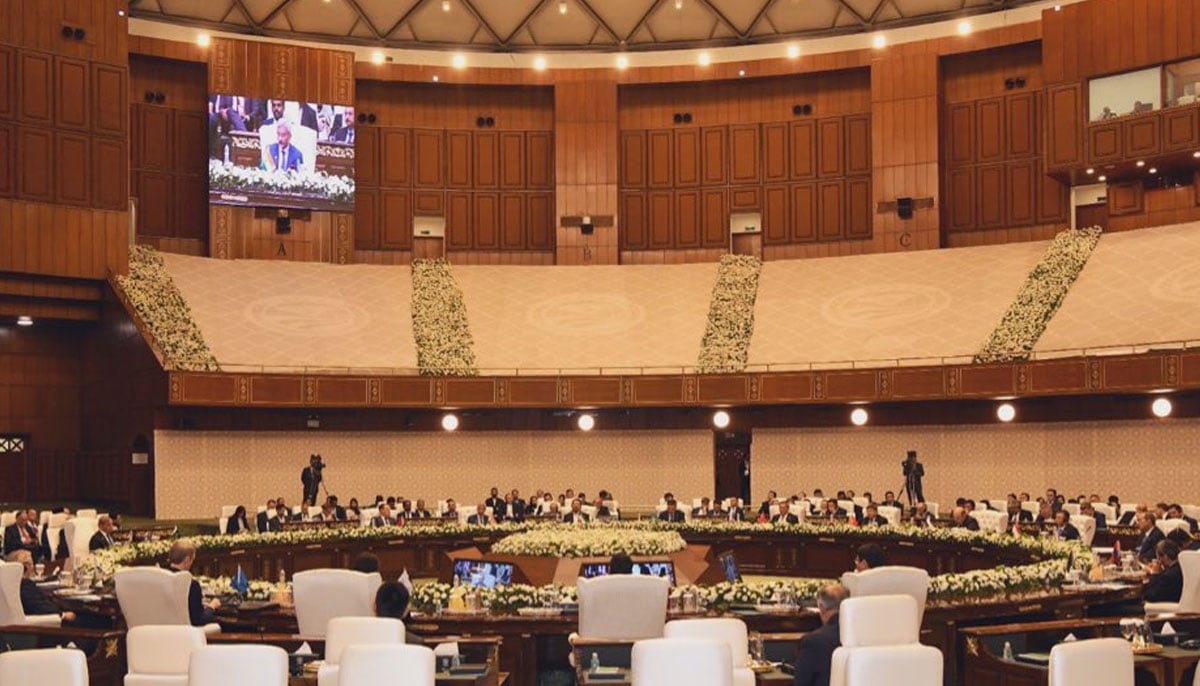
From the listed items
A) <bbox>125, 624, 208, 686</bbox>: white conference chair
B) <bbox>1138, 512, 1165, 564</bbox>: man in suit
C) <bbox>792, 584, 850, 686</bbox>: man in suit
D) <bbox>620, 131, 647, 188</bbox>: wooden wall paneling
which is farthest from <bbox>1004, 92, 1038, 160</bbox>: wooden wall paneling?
<bbox>125, 624, 208, 686</bbox>: white conference chair

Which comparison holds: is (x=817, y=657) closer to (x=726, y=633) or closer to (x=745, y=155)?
(x=726, y=633)

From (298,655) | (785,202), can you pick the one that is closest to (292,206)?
(785,202)

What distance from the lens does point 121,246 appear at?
31.8 m

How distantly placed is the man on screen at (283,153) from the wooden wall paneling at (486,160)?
17.2 feet

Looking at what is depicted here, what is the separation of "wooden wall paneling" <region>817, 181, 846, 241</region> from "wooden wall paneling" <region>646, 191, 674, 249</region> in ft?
13.9

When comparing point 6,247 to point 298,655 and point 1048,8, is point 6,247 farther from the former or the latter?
point 1048,8

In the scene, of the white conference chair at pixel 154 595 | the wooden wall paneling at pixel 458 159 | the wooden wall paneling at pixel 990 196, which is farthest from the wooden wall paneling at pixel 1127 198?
the white conference chair at pixel 154 595

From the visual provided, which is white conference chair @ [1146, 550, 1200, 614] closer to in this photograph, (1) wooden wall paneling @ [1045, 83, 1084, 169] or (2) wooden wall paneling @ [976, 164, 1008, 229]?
(1) wooden wall paneling @ [1045, 83, 1084, 169]

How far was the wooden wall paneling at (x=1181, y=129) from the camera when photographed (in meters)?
31.7

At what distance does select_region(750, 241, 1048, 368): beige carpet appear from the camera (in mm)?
32125

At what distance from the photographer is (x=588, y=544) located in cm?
1905

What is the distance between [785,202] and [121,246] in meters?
18.0

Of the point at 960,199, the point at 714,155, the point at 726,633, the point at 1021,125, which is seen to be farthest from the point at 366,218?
the point at 726,633

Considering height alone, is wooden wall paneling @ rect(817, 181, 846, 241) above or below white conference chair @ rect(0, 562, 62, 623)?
above
